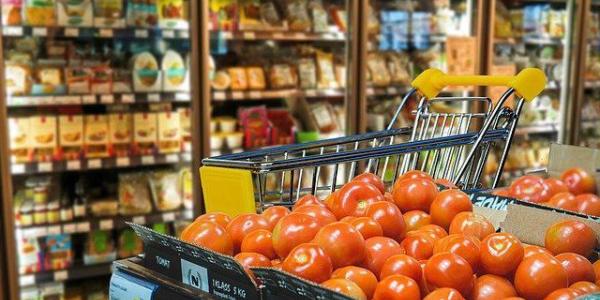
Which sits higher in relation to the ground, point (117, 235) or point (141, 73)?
point (141, 73)

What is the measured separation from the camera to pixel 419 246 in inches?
42.0

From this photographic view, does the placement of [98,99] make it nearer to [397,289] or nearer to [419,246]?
[419,246]

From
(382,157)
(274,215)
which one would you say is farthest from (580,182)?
(274,215)

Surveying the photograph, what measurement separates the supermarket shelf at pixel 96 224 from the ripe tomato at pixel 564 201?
6.36 ft

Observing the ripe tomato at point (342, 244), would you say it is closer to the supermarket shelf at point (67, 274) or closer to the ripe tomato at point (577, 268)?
the ripe tomato at point (577, 268)

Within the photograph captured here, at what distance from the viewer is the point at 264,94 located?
3.46 metres

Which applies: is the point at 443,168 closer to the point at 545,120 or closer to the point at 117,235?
the point at 117,235

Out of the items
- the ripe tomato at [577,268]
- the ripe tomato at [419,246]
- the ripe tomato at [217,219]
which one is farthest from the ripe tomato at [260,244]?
the ripe tomato at [577,268]

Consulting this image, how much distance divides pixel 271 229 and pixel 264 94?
7.75 ft

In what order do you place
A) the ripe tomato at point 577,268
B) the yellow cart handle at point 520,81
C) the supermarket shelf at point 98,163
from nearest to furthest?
1. the ripe tomato at point 577,268
2. the yellow cart handle at point 520,81
3. the supermarket shelf at point 98,163

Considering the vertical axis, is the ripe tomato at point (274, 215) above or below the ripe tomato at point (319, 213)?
below

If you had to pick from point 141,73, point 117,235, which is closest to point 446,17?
point 141,73

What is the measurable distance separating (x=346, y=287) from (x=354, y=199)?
1.15 feet

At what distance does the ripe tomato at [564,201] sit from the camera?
1412 millimetres
